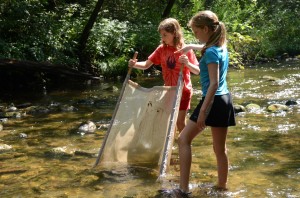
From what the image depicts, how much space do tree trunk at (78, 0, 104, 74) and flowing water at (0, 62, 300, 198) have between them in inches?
205

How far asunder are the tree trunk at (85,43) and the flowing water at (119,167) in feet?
17.1

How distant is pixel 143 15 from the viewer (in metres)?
20.8

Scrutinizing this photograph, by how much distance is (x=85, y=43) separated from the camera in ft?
52.3

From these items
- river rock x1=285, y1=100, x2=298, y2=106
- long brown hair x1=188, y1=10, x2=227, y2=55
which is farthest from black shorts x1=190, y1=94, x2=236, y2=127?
river rock x1=285, y1=100, x2=298, y2=106

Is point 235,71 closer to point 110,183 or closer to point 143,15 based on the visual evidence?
point 143,15

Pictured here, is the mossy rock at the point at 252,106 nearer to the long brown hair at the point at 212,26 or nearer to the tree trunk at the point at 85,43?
the long brown hair at the point at 212,26

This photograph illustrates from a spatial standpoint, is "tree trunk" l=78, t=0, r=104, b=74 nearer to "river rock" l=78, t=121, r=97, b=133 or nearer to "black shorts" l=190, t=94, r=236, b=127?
"river rock" l=78, t=121, r=97, b=133

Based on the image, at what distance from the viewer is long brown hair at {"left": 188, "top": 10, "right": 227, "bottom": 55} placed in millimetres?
4047

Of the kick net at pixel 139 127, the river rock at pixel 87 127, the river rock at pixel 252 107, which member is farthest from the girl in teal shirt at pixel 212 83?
the river rock at pixel 252 107

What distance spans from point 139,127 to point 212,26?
5.91 feet

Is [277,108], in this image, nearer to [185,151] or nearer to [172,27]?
[172,27]

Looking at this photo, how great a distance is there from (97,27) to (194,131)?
13.1 metres

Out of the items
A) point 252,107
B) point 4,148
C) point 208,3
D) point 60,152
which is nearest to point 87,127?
point 60,152

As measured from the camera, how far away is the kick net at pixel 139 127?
527cm
